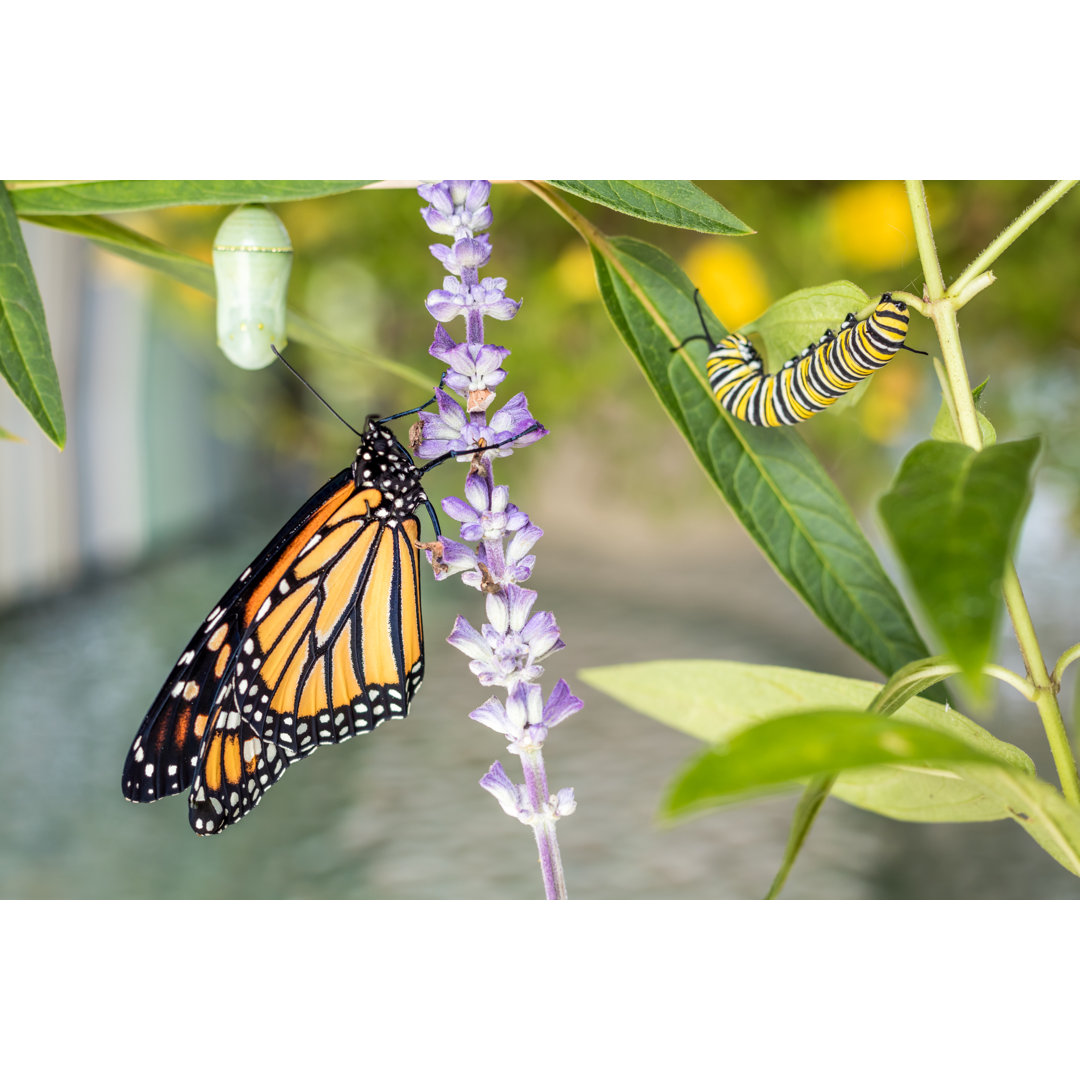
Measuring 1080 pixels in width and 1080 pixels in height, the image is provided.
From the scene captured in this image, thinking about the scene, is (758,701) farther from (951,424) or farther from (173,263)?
(173,263)

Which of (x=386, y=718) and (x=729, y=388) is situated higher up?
(x=729, y=388)

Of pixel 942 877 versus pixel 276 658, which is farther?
pixel 942 877

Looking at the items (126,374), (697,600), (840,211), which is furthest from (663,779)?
(126,374)

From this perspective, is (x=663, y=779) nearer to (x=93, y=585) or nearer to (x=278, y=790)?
(x=278, y=790)

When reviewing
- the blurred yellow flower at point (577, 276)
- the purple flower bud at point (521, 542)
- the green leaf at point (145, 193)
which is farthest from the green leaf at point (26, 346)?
the blurred yellow flower at point (577, 276)

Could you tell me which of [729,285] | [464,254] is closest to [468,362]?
[464,254]
